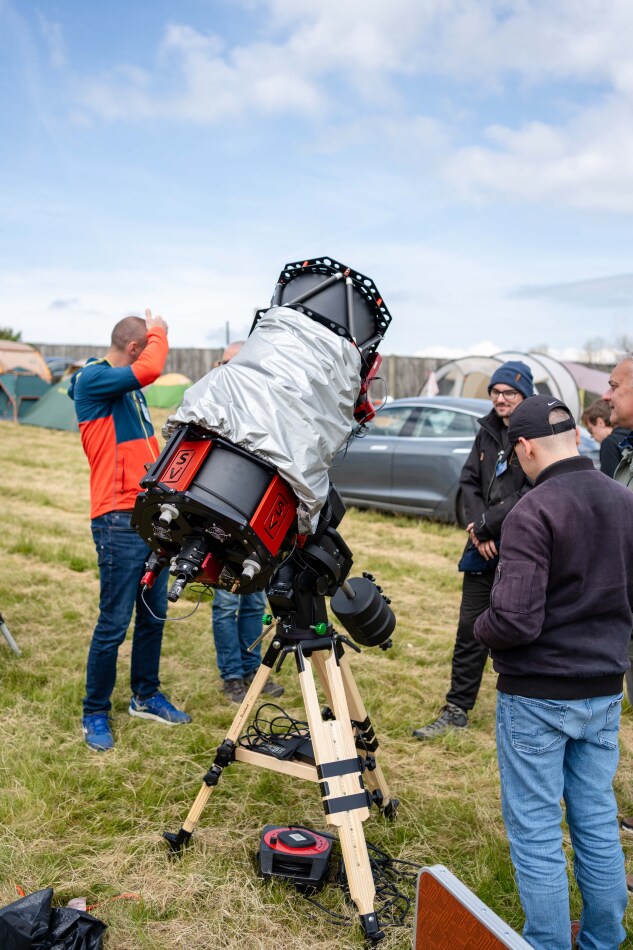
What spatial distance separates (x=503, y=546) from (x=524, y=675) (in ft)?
1.31

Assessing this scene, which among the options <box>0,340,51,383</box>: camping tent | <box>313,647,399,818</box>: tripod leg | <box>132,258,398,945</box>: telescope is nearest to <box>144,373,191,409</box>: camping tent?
<box>0,340,51,383</box>: camping tent

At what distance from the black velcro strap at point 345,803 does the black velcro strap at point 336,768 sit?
76 mm

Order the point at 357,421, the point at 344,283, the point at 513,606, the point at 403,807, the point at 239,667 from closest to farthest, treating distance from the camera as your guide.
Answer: the point at 513,606
the point at 344,283
the point at 357,421
the point at 403,807
the point at 239,667

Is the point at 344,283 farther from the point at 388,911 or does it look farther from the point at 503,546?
the point at 388,911

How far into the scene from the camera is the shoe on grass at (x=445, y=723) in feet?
13.6

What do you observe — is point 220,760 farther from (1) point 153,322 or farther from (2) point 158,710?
(1) point 153,322

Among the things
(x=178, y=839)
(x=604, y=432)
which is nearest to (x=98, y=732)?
(x=178, y=839)

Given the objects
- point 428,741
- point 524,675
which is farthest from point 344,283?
point 428,741

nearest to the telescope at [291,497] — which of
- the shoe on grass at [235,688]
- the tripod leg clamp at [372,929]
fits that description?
the tripod leg clamp at [372,929]

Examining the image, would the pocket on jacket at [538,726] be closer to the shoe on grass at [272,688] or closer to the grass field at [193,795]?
the grass field at [193,795]

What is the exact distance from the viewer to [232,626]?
4531 millimetres

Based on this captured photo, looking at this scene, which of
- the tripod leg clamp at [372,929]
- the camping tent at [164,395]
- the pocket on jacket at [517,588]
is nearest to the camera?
Answer: the pocket on jacket at [517,588]

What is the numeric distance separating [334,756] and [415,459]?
6.94 m

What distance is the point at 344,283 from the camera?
261 centimetres
